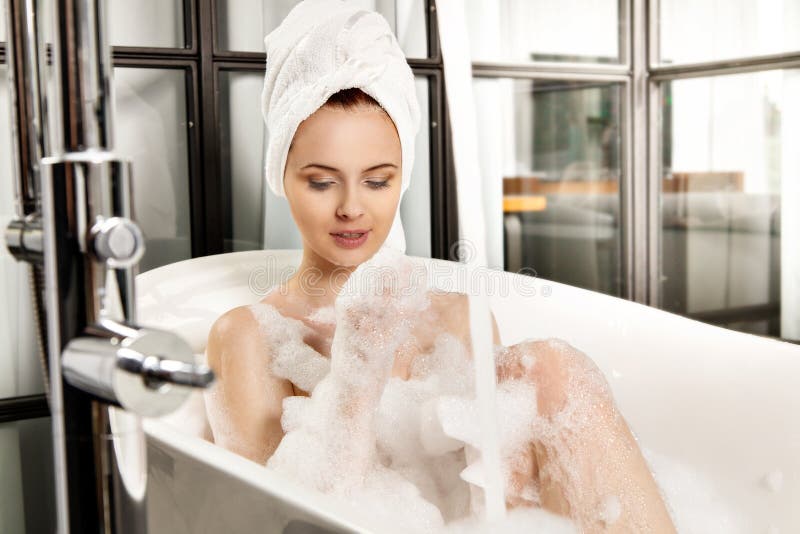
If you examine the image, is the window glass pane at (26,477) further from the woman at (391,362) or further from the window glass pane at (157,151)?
the woman at (391,362)

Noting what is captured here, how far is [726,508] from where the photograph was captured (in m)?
1.52

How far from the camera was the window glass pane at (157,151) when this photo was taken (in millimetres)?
1744

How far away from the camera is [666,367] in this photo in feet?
5.46

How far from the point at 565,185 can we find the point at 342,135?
3.75 ft

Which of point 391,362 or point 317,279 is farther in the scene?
point 317,279

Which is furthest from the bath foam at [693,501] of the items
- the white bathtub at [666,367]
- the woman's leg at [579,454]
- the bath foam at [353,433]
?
the bath foam at [353,433]

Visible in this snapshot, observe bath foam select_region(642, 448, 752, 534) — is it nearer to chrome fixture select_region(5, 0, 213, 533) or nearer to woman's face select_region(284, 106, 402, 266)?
woman's face select_region(284, 106, 402, 266)

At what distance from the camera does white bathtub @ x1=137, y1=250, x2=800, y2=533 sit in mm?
1472

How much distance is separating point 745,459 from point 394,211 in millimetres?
826

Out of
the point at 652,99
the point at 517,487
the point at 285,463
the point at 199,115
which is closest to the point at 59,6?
the point at 285,463

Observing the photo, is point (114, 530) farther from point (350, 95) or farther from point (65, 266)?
point (350, 95)

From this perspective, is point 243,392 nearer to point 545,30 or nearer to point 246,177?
point 246,177

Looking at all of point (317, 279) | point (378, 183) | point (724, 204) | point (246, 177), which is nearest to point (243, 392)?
point (317, 279)

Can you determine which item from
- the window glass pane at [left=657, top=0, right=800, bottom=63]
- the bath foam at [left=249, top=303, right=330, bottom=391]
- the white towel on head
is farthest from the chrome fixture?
the window glass pane at [left=657, top=0, right=800, bottom=63]
